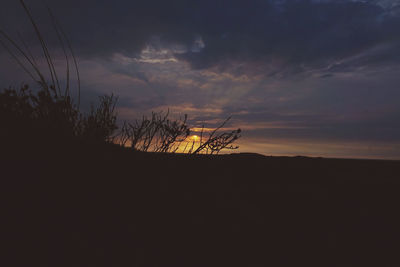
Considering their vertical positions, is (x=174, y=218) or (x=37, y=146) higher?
(x=37, y=146)

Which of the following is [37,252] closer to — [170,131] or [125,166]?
[125,166]

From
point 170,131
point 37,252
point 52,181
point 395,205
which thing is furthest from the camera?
point 170,131

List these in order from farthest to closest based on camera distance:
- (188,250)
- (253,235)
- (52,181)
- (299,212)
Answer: (299,212) → (52,181) → (253,235) → (188,250)

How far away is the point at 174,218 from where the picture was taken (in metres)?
1.86

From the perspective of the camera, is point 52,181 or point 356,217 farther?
point 356,217

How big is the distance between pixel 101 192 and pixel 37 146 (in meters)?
0.75

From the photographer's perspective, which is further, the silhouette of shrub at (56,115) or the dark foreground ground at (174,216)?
the silhouette of shrub at (56,115)

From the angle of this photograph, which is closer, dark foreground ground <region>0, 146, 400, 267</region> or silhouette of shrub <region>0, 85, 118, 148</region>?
dark foreground ground <region>0, 146, 400, 267</region>

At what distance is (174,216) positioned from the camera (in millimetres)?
1880

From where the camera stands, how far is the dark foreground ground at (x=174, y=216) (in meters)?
1.55

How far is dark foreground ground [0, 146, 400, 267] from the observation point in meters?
1.55

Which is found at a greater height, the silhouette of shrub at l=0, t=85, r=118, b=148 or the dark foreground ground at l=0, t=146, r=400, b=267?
the silhouette of shrub at l=0, t=85, r=118, b=148

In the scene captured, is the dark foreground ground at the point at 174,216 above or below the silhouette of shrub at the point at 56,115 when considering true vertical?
below

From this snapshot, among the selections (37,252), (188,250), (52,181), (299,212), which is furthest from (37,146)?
(299,212)
